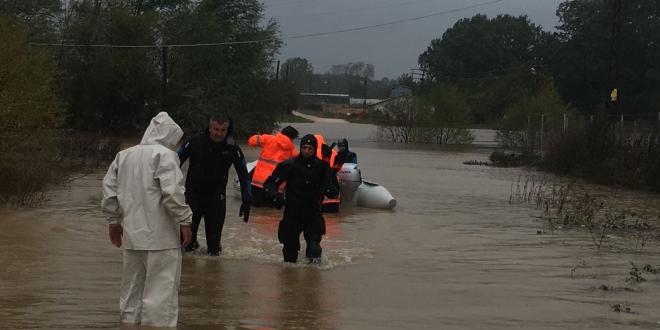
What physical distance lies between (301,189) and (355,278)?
45.1 inches

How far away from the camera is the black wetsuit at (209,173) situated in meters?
10.1

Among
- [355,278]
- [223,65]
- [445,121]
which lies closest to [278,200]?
[355,278]

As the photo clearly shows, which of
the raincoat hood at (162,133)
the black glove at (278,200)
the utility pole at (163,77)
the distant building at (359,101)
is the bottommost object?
the black glove at (278,200)

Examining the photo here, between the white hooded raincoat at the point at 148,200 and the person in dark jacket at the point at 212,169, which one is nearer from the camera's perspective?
the white hooded raincoat at the point at 148,200

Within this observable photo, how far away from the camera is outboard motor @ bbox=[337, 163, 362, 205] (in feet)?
58.7

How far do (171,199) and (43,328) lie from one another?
1.54 meters

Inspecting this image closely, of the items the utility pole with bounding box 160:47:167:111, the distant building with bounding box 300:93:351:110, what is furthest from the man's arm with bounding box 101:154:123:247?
the distant building with bounding box 300:93:351:110

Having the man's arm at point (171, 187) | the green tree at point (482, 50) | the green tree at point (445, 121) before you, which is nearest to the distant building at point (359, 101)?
the green tree at point (482, 50)

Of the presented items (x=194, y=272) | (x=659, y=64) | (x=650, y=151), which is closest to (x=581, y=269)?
(x=194, y=272)

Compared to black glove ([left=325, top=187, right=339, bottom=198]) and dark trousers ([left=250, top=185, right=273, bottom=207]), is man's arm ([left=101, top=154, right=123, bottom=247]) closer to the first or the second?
black glove ([left=325, top=187, right=339, bottom=198])

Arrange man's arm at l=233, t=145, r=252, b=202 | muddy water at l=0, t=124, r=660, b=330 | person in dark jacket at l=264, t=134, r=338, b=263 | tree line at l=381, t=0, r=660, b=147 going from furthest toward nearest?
tree line at l=381, t=0, r=660, b=147, person in dark jacket at l=264, t=134, r=338, b=263, man's arm at l=233, t=145, r=252, b=202, muddy water at l=0, t=124, r=660, b=330

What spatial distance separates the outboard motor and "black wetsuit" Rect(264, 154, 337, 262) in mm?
7284

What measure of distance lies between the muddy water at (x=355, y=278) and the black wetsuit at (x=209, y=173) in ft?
2.00

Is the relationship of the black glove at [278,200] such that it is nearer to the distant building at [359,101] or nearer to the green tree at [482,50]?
the green tree at [482,50]
